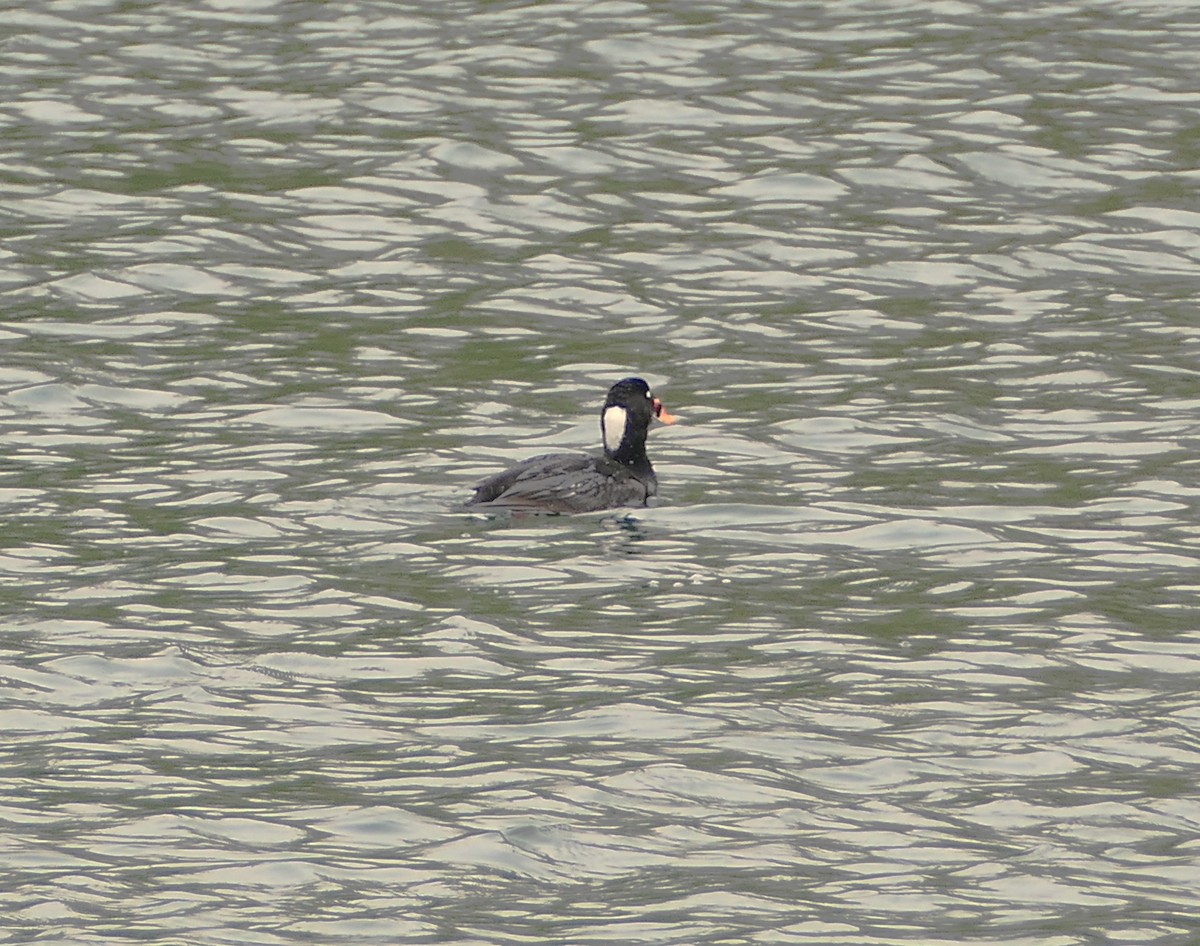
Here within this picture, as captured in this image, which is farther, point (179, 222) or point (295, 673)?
point (179, 222)

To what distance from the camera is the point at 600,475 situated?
48.9 ft

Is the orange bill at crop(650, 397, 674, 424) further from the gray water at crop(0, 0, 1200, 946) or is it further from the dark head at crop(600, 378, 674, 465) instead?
the gray water at crop(0, 0, 1200, 946)

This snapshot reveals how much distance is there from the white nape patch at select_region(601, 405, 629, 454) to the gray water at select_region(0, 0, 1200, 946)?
0.55 metres

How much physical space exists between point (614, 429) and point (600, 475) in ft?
1.42

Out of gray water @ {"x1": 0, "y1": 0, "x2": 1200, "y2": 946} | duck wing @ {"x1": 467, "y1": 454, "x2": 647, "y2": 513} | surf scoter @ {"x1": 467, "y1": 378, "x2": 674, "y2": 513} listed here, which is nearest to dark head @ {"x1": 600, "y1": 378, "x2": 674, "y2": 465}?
surf scoter @ {"x1": 467, "y1": 378, "x2": 674, "y2": 513}

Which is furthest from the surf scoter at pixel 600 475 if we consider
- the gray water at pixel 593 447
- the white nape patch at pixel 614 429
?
the gray water at pixel 593 447

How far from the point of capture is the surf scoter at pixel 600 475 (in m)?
14.5

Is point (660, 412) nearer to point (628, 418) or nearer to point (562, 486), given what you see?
point (628, 418)

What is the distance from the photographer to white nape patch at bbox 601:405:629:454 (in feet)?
49.9

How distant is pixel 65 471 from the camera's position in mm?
15445

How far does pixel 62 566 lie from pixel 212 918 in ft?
15.4

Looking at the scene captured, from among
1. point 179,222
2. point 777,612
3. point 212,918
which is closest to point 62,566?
point 777,612

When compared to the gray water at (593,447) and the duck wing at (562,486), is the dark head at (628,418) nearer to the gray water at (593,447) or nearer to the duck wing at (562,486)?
the duck wing at (562,486)

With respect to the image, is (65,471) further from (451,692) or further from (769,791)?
(769,791)
